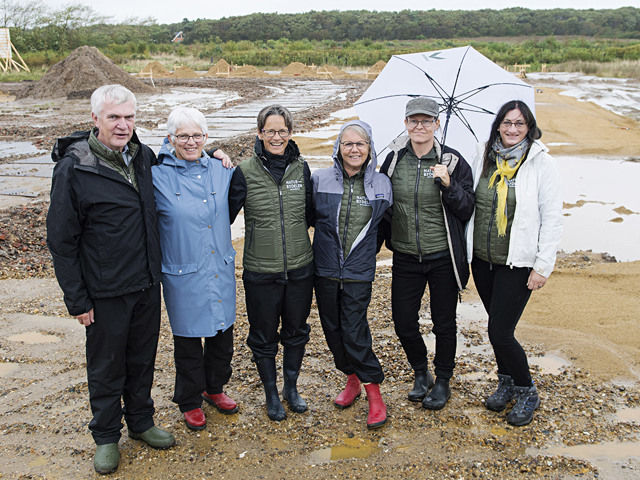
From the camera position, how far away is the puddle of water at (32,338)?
197 inches

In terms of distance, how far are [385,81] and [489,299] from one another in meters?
1.83

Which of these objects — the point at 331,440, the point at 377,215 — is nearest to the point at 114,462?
the point at 331,440

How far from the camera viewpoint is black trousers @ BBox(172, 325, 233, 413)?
3.61m

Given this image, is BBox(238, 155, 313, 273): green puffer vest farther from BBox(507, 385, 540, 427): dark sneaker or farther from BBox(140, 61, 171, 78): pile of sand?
BBox(140, 61, 171, 78): pile of sand

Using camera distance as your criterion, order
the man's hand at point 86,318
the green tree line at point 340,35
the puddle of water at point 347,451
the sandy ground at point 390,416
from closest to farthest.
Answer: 1. the man's hand at point 86,318
2. the sandy ground at point 390,416
3. the puddle of water at point 347,451
4. the green tree line at point 340,35

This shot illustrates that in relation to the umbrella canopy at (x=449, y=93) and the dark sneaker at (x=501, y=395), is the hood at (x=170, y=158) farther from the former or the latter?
the dark sneaker at (x=501, y=395)

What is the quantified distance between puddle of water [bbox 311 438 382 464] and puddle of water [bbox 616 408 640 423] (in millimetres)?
1691

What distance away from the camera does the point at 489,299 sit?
376 centimetres

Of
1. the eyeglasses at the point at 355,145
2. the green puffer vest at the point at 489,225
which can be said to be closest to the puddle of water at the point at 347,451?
the green puffer vest at the point at 489,225

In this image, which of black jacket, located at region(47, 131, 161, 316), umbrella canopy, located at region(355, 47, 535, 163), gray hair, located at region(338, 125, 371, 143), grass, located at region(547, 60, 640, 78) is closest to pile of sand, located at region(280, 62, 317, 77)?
grass, located at region(547, 60, 640, 78)

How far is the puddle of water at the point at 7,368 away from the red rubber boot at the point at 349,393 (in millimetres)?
2651

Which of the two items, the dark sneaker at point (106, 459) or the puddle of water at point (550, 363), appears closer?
the dark sneaker at point (106, 459)

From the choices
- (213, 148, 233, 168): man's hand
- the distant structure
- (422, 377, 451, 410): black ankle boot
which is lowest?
(422, 377, 451, 410): black ankle boot

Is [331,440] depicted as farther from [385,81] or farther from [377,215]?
[385,81]
